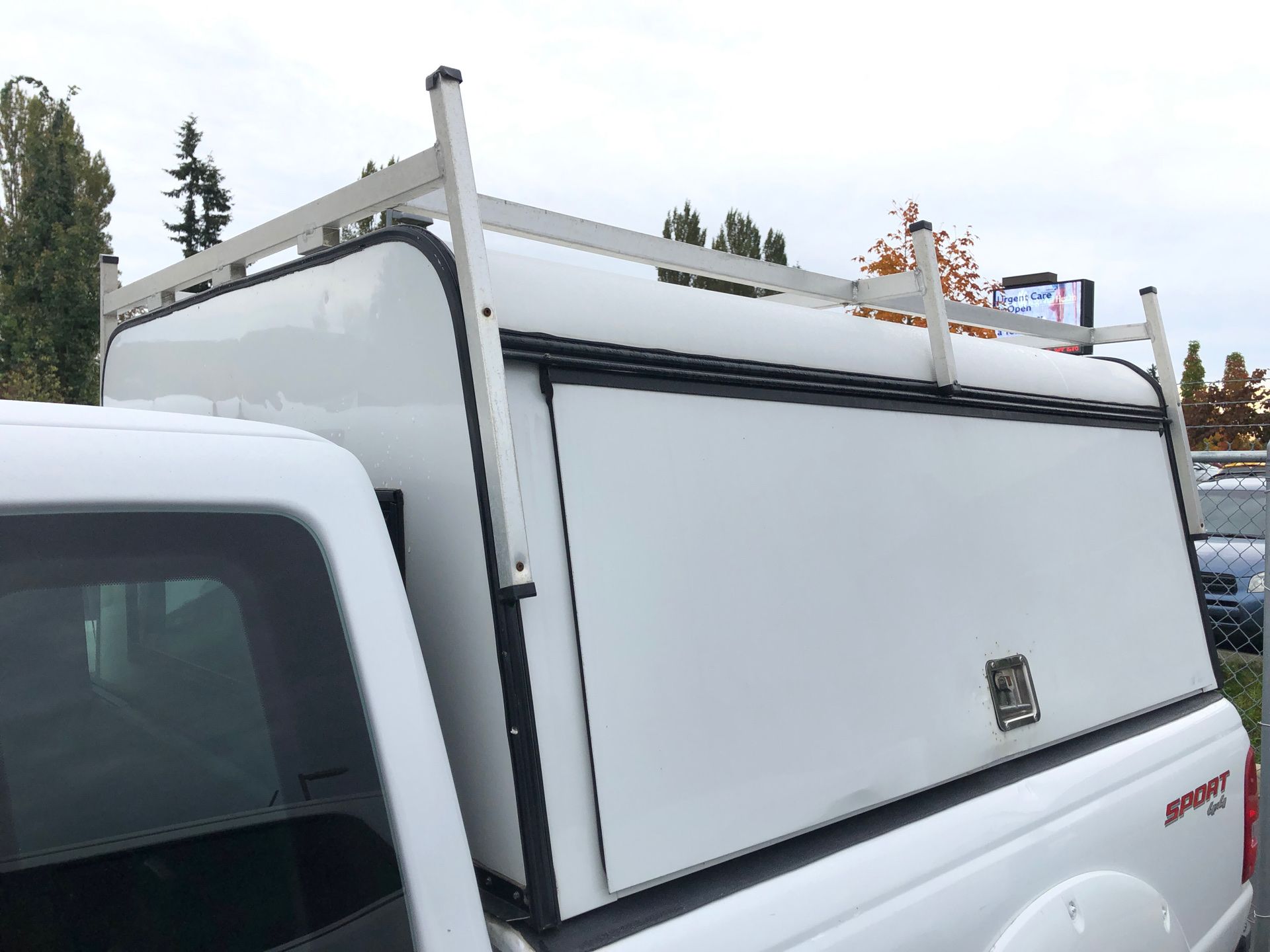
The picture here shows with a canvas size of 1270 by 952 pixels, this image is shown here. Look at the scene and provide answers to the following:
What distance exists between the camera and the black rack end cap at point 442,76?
4.49 feet

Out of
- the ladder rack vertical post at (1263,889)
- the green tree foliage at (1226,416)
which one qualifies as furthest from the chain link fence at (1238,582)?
the green tree foliage at (1226,416)

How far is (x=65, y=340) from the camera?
76.4ft

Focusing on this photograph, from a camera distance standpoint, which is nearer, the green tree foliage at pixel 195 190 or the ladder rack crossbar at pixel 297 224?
the ladder rack crossbar at pixel 297 224

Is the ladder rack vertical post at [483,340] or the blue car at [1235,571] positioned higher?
the ladder rack vertical post at [483,340]

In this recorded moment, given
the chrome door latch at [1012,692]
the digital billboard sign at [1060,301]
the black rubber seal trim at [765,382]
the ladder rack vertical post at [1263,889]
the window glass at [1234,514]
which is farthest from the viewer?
the digital billboard sign at [1060,301]

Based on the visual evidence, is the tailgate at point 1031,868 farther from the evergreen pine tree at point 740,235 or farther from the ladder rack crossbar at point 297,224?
the evergreen pine tree at point 740,235

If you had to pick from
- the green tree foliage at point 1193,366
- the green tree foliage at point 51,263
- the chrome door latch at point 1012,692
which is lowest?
the chrome door latch at point 1012,692

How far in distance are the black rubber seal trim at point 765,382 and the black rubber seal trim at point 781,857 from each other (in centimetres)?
83

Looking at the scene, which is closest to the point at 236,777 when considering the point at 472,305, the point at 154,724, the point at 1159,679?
the point at 154,724

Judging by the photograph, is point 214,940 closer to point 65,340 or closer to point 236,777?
point 236,777

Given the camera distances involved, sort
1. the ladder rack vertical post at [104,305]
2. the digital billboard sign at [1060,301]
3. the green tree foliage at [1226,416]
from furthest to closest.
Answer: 1. the green tree foliage at [1226,416]
2. the digital billboard sign at [1060,301]
3. the ladder rack vertical post at [104,305]

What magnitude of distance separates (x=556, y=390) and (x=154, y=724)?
2.43 ft

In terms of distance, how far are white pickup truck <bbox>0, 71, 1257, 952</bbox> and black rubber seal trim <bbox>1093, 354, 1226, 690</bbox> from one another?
1.19ft

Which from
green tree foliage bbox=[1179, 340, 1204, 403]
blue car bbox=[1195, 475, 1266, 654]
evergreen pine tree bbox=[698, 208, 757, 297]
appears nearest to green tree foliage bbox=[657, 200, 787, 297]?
evergreen pine tree bbox=[698, 208, 757, 297]
